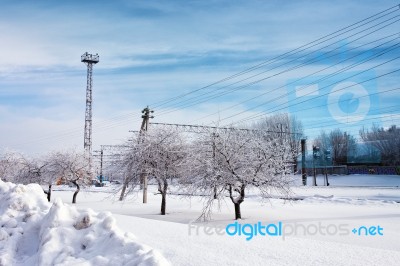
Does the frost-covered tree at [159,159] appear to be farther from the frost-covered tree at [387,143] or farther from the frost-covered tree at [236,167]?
the frost-covered tree at [387,143]

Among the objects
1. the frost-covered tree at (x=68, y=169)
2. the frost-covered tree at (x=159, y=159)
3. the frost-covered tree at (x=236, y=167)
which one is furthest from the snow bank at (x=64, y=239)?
the frost-covered tree at (x=68, y=169)

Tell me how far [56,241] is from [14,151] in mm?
A: 43404

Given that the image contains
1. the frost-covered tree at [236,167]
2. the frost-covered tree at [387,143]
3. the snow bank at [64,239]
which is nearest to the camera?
the snow bank at [64,239]

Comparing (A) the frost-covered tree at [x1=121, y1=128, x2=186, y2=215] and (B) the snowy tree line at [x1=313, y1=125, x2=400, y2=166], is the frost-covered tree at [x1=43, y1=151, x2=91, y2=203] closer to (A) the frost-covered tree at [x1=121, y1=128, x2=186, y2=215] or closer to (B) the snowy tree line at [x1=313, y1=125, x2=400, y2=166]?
(A) the frost-covered tree at [x1=121, y1=128, x2=186, y2=215]

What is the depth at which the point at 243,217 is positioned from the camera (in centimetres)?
1692

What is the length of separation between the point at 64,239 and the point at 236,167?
411 inches

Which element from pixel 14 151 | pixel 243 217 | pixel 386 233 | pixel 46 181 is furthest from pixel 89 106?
pixel 386 233

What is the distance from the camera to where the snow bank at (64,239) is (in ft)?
18.1

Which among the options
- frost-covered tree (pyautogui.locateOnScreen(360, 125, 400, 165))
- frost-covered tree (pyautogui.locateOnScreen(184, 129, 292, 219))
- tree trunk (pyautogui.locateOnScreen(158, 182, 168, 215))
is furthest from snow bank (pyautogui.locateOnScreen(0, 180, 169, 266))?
frost-covered tree (pyautogui.locateOnScreen(360, 125, 400, 165))

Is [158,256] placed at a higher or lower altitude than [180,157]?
lower

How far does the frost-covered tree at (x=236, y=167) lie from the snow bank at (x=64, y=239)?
8577mm

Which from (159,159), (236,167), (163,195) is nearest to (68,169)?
(159,159)

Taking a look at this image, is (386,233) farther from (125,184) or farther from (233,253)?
(125,184)

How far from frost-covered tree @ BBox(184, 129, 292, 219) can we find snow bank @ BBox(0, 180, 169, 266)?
8577mm
